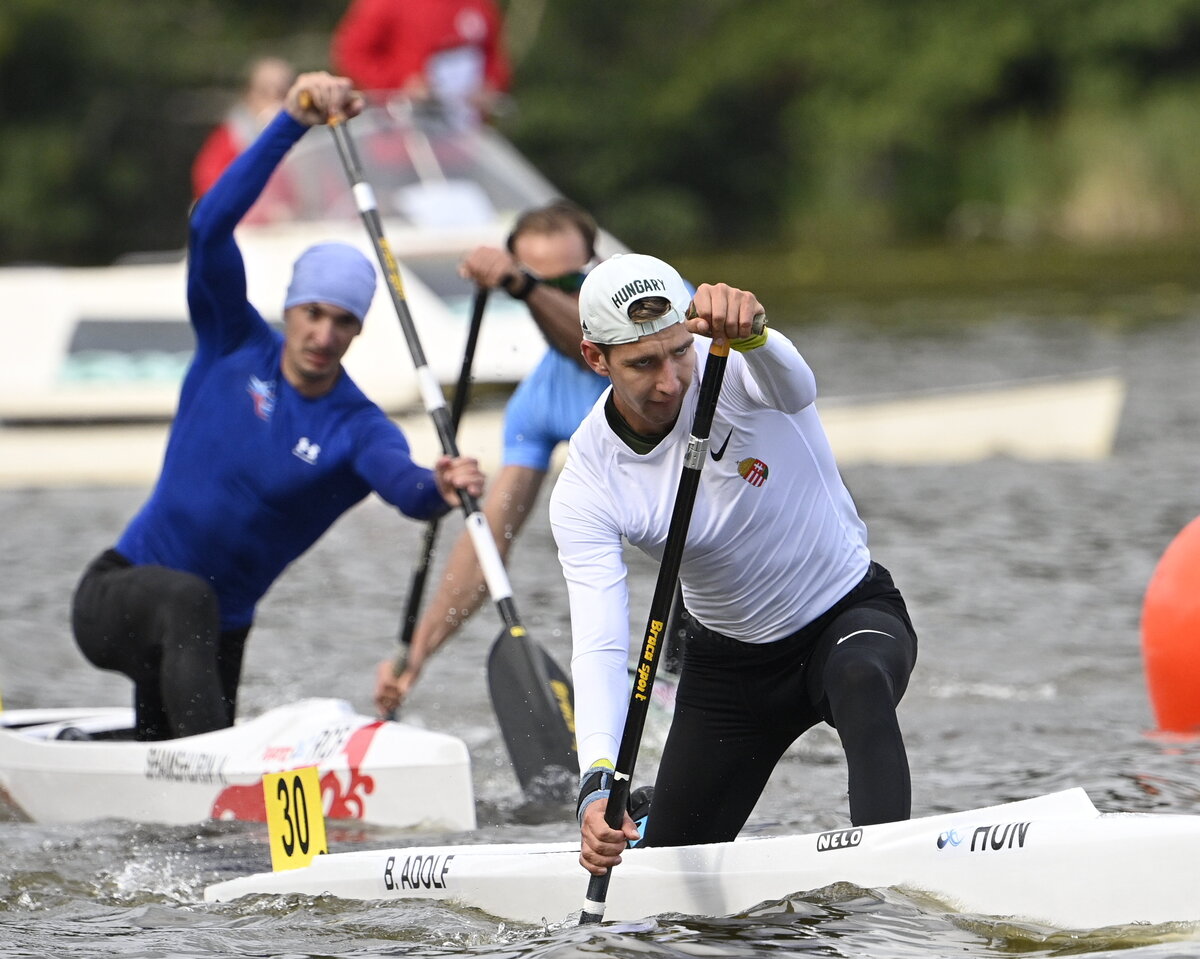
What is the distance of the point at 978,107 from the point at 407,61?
18.8 metres

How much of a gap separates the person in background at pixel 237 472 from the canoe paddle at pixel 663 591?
1.64m

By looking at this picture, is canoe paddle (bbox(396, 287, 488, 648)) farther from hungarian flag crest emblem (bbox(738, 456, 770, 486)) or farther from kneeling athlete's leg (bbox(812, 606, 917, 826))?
kneeling athlete's leg (bbox(812, 606, 917, 826))

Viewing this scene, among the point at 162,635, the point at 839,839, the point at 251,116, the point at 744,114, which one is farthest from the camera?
the point at 744,114

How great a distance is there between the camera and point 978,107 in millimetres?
30594

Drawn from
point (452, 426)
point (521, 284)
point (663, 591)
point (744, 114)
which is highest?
point (744, 114)

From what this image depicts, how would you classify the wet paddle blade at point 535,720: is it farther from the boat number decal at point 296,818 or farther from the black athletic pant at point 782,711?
the black athletic pant at point 782,711

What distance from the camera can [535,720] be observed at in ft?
19.7

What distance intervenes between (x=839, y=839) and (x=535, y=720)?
1.95 m

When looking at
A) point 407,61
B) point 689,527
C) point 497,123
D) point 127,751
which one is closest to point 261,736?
point 127,751

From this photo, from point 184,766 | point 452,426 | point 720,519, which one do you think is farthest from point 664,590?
point 452,426

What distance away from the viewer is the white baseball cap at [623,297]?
159 inches

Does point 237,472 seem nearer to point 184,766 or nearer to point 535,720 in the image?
point 184,766

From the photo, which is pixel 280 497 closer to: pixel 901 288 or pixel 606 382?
pixel 606 382

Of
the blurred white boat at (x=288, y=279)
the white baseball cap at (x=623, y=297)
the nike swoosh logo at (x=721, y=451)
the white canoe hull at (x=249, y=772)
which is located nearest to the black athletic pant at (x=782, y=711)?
the nike swoosh logo at (x=721, y=451)
